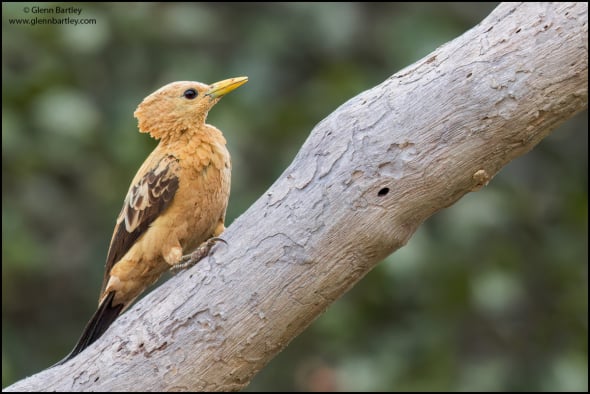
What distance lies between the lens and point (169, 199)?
367 cm

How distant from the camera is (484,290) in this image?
225 inches

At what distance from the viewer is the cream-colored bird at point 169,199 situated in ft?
12.0

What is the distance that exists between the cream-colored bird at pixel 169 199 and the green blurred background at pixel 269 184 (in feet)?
5.43

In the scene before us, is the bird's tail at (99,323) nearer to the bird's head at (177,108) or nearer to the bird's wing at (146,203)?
the bird's wing at (146,203)

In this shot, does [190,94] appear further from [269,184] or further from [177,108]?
[269,184]

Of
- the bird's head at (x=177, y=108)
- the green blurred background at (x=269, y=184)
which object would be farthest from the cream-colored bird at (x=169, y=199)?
the green blurred background at (x=269, y=184)

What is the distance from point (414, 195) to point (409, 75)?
40 cm

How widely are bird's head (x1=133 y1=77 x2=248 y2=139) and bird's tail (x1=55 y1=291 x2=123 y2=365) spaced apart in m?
0.66

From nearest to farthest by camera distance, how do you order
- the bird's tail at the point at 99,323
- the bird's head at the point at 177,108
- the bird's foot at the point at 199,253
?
the bird's foot at the point at 199,253, the bird's tail at the point at 99,323, the bird's head at the point at 177,108

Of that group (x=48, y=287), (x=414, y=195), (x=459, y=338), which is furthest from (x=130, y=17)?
(x=414, y=195)

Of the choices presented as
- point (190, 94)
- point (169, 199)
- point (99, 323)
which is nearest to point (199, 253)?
point (169, 199)

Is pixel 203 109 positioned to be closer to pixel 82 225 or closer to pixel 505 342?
pixel 82 225

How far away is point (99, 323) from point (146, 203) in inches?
18.9

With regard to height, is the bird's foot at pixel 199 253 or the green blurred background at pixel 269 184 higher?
the green blurred background at pixel 269 184
